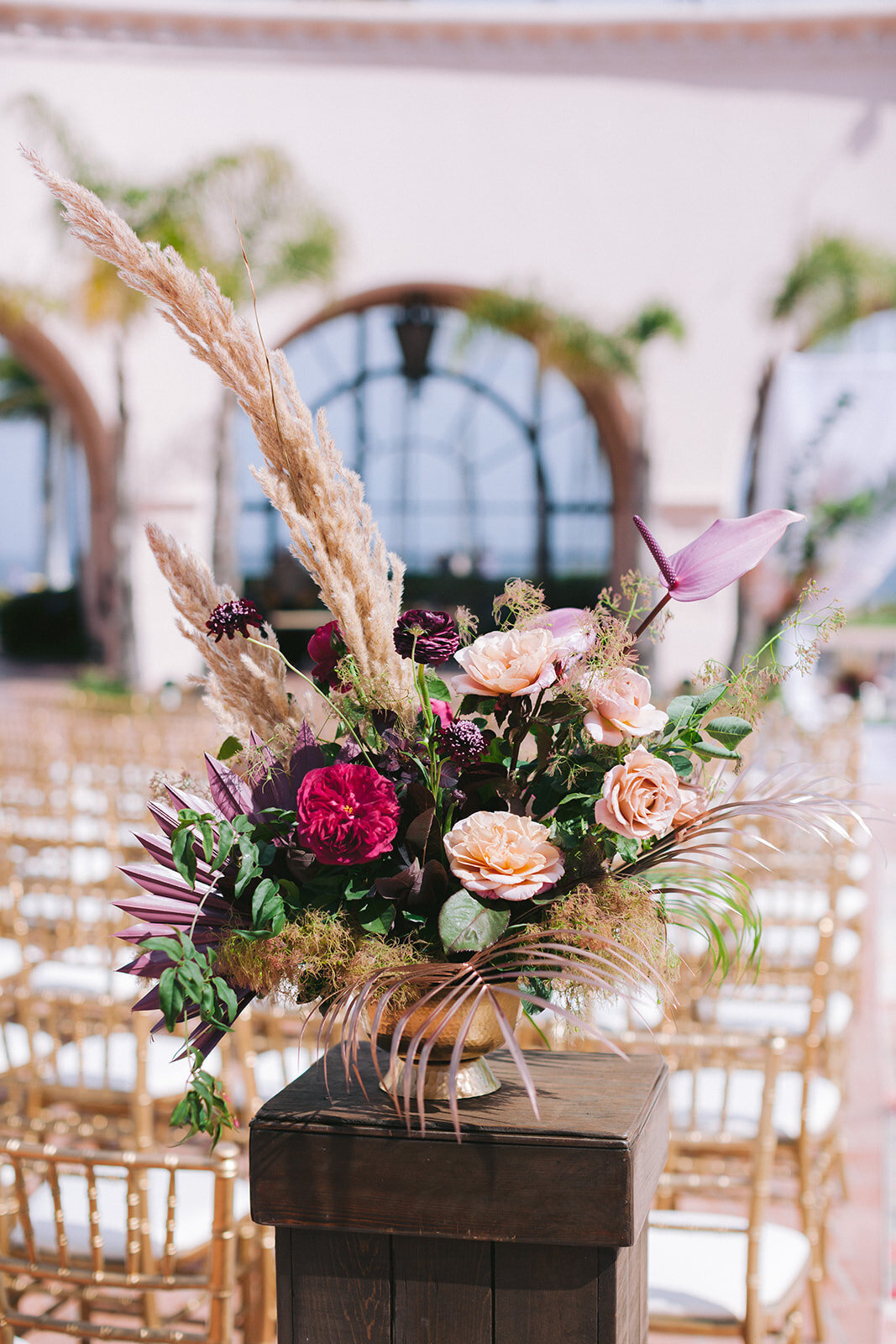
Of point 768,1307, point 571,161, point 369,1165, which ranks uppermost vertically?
point 571,161

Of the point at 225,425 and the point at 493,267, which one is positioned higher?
the point at 493,267

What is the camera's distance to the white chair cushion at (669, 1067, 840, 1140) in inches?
105

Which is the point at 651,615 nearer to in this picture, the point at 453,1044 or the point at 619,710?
the point at 619,710

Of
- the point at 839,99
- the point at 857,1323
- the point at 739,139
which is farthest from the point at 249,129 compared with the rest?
the point at 857,1323

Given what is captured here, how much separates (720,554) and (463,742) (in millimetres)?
304

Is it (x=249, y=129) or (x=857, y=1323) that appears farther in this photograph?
(x=249, y=129)

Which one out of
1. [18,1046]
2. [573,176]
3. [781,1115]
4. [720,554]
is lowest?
[18,1046]

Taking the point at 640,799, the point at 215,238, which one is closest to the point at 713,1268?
the point at 640,799

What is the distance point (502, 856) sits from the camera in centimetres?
112

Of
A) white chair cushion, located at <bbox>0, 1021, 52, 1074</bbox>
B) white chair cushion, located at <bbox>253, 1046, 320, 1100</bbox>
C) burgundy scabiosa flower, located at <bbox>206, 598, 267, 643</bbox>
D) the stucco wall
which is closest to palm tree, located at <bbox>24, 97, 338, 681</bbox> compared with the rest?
the stucco wall

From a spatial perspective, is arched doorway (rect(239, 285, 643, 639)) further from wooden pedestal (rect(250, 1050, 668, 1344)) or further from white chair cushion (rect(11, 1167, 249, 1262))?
wooden pedestal (rect(250, 1050, 668, 1344))

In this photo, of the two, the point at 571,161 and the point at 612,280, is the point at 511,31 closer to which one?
the point at 571,161

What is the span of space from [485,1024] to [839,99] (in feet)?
47.0

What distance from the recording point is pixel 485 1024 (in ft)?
4.16
